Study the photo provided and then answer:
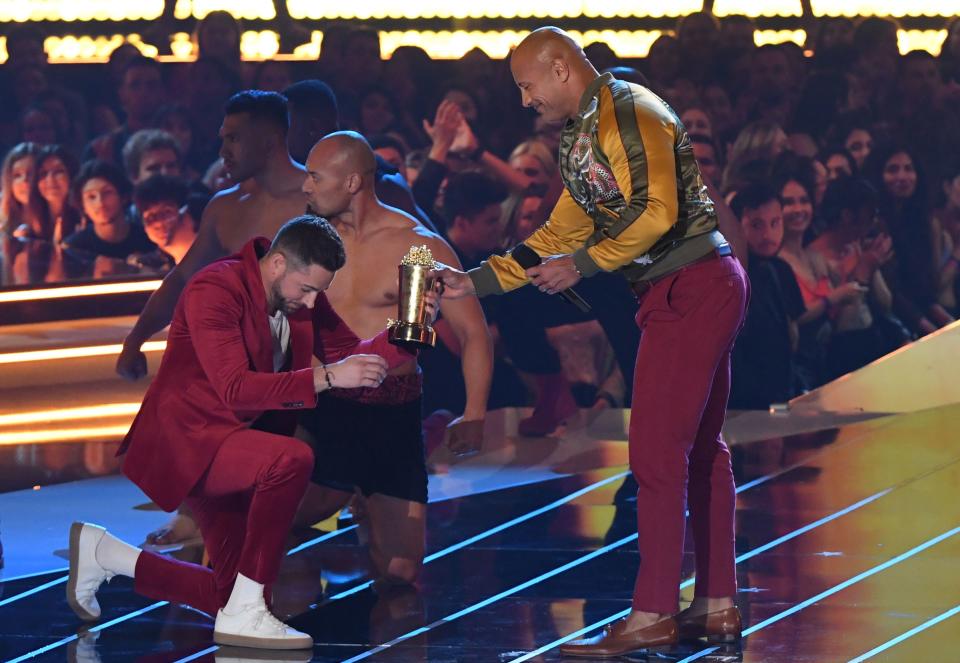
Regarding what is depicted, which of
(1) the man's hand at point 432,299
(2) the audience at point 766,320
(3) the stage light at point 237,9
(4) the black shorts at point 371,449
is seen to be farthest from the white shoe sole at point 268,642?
(3) the stage light at point 237,9

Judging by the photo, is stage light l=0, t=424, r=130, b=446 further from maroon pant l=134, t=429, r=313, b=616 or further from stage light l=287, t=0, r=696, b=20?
maroon pant l=134, t=429, r=313, b=616

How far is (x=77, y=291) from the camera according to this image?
7227 mm

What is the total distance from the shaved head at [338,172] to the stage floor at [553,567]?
3.50 feet

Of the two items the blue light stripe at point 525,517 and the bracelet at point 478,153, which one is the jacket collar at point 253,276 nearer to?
the blue light stripe at point 525,517

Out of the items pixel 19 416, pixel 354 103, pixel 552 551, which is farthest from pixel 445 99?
pixel 552 551

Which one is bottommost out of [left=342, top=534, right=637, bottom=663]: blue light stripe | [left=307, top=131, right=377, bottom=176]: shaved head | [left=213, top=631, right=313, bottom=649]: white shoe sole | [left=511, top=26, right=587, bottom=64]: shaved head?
[left=342, top=534, right=637, bottom=663]: blue light stripe

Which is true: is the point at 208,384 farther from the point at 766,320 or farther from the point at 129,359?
the point at 766,320

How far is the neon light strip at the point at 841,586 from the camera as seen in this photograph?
3535 millimetres

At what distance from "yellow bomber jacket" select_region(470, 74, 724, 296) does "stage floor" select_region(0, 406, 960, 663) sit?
0.90 metres

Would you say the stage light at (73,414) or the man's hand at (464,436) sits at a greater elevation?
the man's hand at (464,436)

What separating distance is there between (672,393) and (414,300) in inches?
26.0

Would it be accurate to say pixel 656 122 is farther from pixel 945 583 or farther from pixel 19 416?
pixel 19 416

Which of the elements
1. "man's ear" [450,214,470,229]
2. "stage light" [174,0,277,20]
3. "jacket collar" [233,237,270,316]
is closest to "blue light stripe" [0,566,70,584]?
"jacket collar" [233,237,270,316]

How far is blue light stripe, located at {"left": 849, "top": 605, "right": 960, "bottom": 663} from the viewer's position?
3.29m
